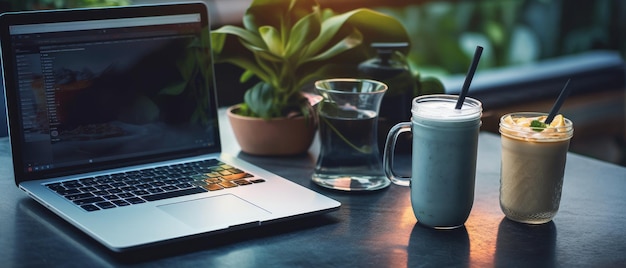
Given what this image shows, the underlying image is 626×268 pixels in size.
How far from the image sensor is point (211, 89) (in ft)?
4.24

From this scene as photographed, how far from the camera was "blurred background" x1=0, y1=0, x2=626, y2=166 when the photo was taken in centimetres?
268

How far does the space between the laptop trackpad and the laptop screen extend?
0.67ft

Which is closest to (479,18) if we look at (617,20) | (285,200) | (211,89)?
(617,20)

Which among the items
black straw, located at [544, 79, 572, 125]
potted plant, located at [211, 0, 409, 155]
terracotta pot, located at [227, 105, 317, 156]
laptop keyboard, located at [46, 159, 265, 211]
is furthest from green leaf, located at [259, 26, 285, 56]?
black straw, located at [544, 79, 572, 125]

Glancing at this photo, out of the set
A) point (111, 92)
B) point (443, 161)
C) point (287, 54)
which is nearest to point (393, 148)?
point (443, 161)

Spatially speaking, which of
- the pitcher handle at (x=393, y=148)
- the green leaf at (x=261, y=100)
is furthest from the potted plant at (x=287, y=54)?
the pitcher handle at (x=393, y=148)

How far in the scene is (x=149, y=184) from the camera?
44.7 inches

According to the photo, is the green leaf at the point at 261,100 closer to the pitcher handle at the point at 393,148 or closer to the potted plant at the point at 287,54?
the potted plant at the point at 287,54

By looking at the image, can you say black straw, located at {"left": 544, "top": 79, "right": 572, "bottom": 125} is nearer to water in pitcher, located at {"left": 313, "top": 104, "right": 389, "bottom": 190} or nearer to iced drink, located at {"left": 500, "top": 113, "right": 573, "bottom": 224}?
iced drink, located at {"left": 500, "top": 113, "right": 573, "bottom": 224}

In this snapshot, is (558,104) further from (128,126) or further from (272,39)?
(128,126)

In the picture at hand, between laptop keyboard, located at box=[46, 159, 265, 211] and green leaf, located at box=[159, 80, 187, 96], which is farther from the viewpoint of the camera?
green leaf, located at box=[159, 80, 187, 96]

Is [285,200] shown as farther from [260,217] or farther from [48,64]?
[48,64]

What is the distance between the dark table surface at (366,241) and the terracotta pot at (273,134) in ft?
0.61

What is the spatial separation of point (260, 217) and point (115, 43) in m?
0.38
